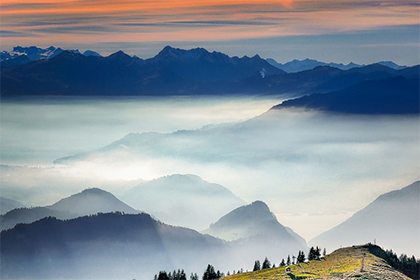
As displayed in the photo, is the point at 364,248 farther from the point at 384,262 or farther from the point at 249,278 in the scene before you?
the point at 249,278

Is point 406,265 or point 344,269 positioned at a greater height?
point 406,265

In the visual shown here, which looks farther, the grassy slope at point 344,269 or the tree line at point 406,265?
the tree line at point 406,265

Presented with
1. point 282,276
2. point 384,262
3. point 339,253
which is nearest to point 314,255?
point 339,253

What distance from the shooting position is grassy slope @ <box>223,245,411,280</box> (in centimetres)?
15250

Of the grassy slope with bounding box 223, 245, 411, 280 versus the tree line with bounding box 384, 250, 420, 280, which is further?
the tree line with bounding box 384, 250, 420, 280

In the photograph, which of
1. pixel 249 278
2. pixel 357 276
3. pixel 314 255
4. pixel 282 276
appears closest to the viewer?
pixel 357 276

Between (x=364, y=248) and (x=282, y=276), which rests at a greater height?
(x=364, y=248)

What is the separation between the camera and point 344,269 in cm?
16188

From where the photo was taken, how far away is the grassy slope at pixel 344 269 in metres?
152

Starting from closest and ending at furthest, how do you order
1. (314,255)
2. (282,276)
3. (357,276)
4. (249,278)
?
(357,276) → (282,276) → (249,278) → (314,255)

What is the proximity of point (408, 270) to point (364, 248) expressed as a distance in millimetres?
15592

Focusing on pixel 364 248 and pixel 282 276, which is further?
pixel 364 248

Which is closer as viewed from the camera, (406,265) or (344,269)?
(344,269)

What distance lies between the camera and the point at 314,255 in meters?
191
